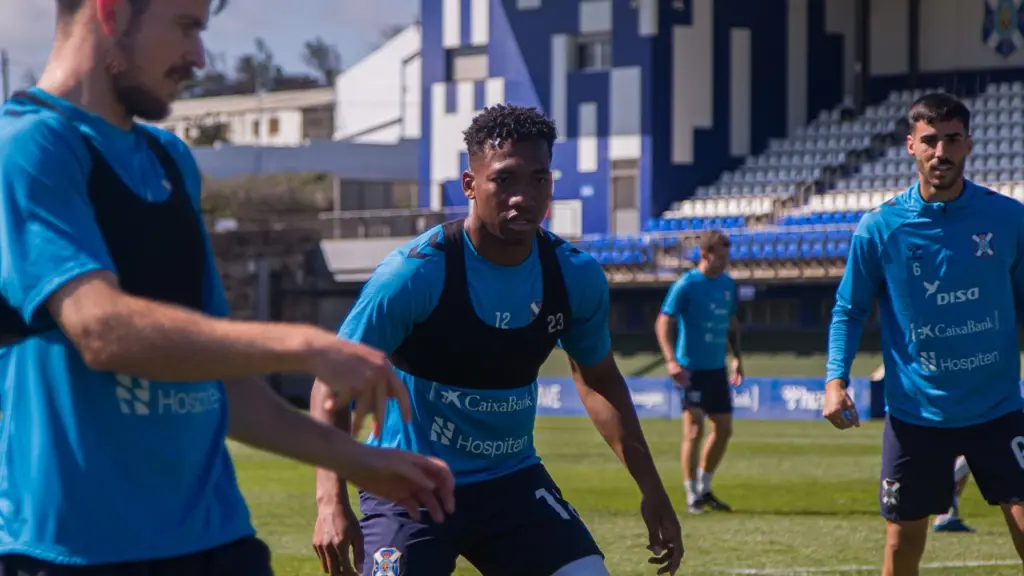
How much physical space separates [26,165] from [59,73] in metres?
0.27

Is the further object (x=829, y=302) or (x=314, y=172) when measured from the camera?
(x=314, y=172)

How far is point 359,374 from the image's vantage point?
2645 millimetres

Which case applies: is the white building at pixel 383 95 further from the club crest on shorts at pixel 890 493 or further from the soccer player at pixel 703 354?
the club crest on shorts at pixel 890 493

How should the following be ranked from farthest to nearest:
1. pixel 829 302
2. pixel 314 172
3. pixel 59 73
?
1. pixel 314 172
2. pixel 829 302
3. pixel 59 73

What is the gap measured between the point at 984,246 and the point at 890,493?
1126mm

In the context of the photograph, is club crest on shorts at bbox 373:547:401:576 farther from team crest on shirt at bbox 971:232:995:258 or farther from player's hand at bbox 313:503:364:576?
team crest on shirt at bbox 971:232:995:258

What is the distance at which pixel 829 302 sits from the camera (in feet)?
115

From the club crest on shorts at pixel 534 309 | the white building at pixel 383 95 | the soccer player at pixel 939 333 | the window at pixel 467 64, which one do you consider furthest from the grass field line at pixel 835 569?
the white building at pixel 383 95

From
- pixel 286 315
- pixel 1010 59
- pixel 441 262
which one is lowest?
pixel 286 315

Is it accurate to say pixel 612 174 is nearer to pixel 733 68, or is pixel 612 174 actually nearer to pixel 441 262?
pixel 733 68

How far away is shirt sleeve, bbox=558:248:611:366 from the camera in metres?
Answer: 5.58

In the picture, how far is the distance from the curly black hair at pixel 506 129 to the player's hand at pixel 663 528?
1179mm

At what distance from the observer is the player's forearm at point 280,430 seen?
3186 mm

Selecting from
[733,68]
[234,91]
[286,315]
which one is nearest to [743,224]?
[733,68]
